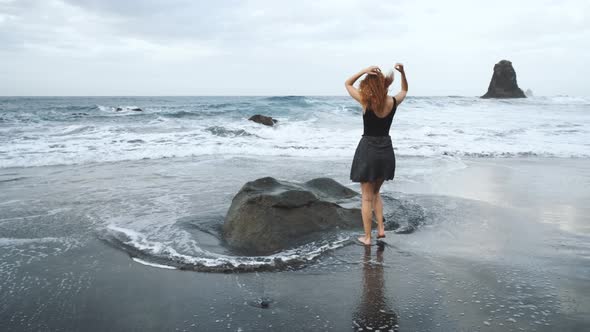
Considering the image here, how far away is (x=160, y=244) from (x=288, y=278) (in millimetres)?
1589

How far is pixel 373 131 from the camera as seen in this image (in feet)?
13.8

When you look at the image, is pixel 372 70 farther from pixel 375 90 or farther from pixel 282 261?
pixel 282 261

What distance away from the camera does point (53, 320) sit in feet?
9.30

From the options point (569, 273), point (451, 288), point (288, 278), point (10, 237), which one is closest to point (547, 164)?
point (569, 273)

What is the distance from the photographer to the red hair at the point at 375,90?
396 cm

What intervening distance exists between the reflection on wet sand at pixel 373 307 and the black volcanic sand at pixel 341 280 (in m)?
0.01

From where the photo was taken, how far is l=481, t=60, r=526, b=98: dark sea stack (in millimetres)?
78625

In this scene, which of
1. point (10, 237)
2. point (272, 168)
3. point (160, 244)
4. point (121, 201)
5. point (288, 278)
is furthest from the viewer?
point (272, 168)

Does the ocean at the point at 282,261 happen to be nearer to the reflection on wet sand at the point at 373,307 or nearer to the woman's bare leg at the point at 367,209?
the reflection on wet sand at the point at 373,307

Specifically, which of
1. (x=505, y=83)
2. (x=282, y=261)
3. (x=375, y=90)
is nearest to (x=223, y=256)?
(x=282, y=261)

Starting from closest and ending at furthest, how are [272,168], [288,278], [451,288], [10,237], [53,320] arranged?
[53,320] → [451,288] → [288,278] → [10,237] → [272,168]

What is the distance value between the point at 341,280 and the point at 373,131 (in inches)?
60.4

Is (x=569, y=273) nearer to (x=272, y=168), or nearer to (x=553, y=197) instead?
(x=553, y=197)

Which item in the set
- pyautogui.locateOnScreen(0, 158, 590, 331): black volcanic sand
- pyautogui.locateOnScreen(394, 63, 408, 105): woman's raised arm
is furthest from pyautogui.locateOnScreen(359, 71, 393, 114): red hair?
pyautogui.locateOnScreen(0, 158, 590, 331): black volcanic sand
